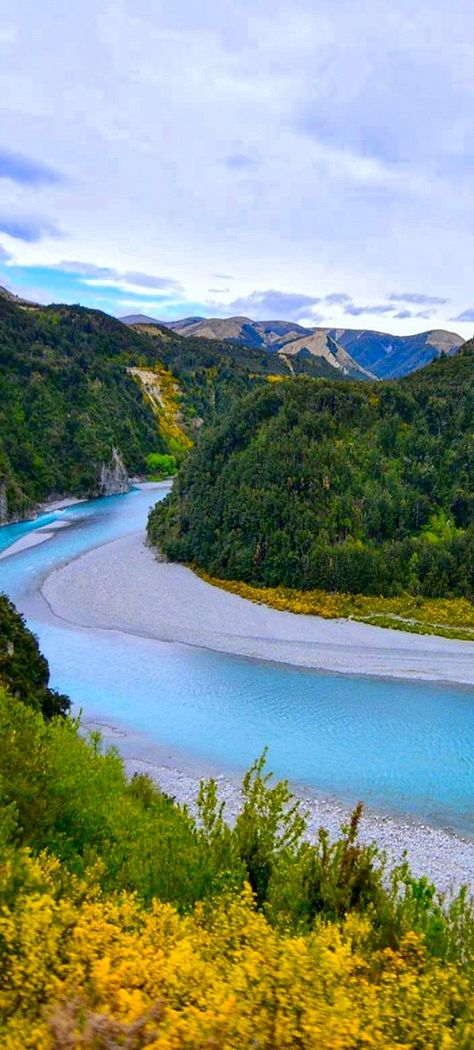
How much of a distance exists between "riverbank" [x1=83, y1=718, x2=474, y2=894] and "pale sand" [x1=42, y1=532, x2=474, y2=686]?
1175 cm

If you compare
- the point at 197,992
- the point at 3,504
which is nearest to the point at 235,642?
the point at 197,992

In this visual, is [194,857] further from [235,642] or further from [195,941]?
[235,642]

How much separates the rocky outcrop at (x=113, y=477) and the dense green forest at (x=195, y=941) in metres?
81.3

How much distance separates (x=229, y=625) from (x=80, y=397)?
228 ft

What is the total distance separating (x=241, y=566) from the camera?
49.1 metres

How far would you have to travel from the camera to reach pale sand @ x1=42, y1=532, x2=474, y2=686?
35375 millimetres

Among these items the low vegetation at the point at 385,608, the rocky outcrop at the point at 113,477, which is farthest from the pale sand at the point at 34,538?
the low vegetation at the point at 385,608

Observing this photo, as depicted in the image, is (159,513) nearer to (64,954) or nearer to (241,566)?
(241,566)

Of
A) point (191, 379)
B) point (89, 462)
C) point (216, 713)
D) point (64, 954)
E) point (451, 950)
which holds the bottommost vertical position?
point (216, 713)

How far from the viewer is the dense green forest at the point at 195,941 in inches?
232

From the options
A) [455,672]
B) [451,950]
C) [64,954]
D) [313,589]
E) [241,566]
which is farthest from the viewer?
[241,566]

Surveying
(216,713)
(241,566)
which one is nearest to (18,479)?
(241,566)

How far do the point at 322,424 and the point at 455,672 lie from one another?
24.9 metres

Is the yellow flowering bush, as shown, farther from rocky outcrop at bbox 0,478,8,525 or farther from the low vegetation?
rocky outcrop at bbox 0,478,8,525
